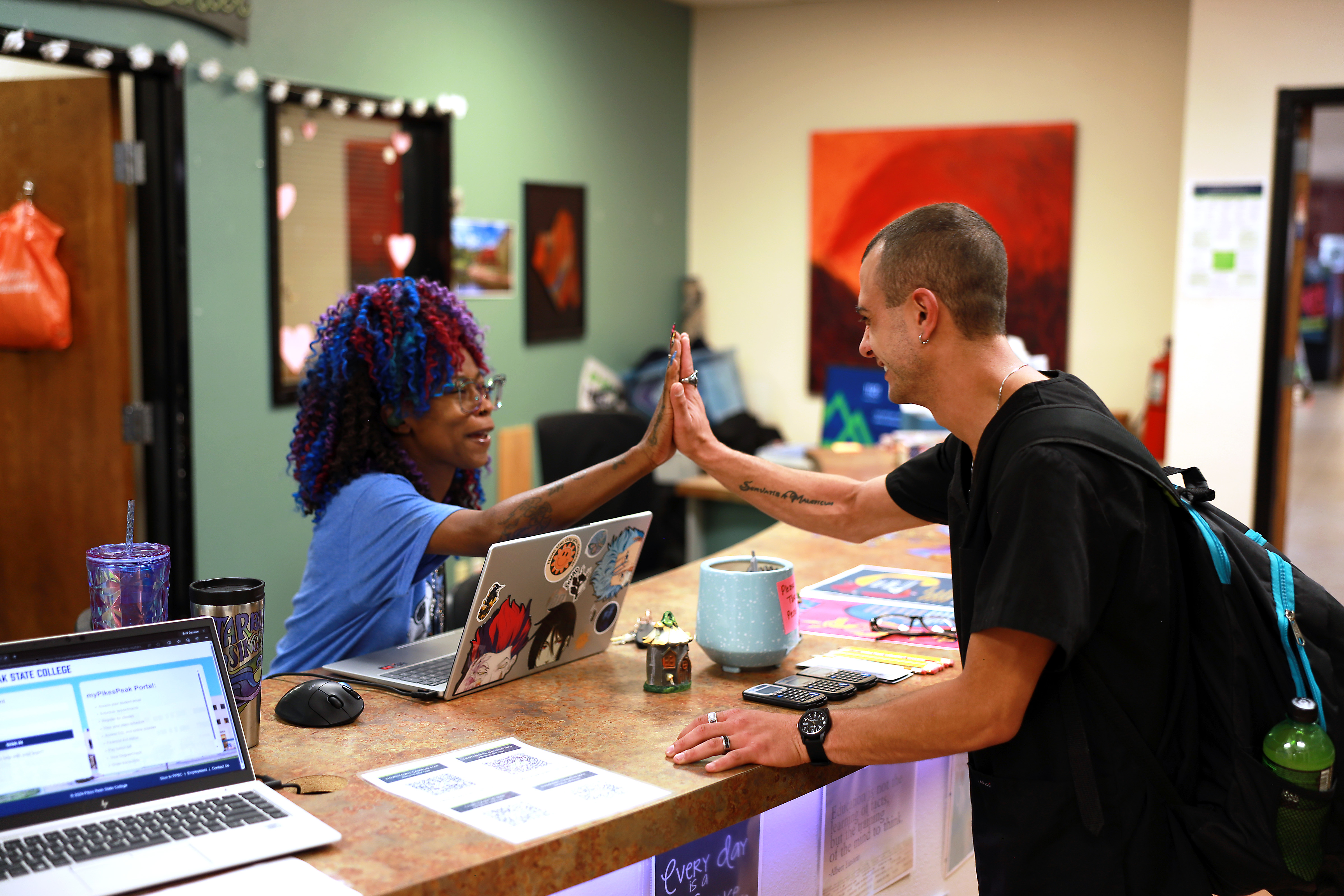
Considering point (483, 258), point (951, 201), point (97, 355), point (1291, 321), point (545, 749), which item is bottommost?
point (545, 749)

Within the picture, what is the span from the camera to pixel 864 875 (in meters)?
2.03

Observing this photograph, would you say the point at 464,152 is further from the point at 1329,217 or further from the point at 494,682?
the point at 1329,217

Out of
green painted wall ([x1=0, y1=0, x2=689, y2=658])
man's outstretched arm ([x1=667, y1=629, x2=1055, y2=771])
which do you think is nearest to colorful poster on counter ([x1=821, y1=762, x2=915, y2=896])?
man's outstretched arm ([x1=667, y1=629, x2=1055, y2=771])

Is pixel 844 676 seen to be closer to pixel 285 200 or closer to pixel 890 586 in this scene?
pixel 890 586

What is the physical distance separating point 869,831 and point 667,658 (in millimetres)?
521

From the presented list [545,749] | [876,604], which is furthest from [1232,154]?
[545,749]

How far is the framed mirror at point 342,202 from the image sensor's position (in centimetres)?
412

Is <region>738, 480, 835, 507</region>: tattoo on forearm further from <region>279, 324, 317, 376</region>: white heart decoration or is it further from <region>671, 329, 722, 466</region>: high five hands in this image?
<region>279, 324, 317, 376</region>: white heart decoration

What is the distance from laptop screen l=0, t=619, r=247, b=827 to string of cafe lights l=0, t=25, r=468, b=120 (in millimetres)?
2498

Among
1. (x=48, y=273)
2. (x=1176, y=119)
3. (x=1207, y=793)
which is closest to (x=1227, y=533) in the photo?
(x=1207, y=793)

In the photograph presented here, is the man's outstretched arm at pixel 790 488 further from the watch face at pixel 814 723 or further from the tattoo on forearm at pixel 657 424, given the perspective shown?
the watch face at pixel 814 723

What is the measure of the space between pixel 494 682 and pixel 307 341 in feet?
8.94

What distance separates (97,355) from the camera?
3795 mm

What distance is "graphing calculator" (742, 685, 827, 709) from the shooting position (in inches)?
68.5
